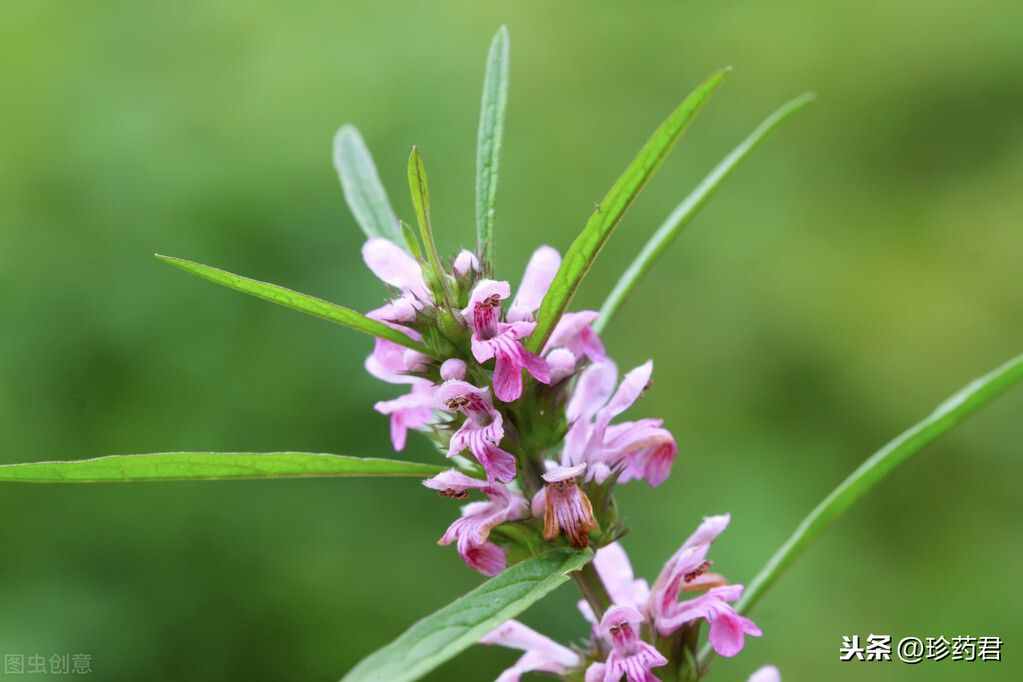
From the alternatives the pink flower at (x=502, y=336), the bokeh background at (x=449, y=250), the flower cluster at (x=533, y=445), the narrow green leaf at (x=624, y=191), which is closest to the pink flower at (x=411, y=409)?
the flower cluster at (x=533, y=445)

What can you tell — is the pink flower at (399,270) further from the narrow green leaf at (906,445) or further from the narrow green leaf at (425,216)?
the narrow green leaf at (906,445)

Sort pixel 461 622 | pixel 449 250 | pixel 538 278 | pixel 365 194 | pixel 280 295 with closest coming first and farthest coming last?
pixel 461 622, pixel 280 295, pixel 538 278, pixel 365 194, pixel 449 250

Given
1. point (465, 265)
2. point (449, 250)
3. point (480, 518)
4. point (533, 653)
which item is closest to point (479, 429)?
point (480, 518)

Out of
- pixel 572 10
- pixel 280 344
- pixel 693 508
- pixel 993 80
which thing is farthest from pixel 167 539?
pixel 993 80

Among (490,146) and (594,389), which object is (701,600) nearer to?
(594,389)

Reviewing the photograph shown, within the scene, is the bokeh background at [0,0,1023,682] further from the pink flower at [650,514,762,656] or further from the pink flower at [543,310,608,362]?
the pink flower at [543,310,608,362]

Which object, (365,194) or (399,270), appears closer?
(399,270)
